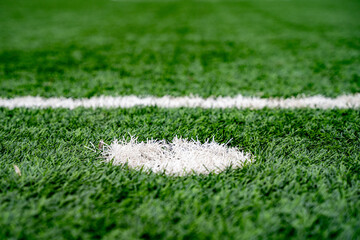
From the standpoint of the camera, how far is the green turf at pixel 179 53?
7.62 ft

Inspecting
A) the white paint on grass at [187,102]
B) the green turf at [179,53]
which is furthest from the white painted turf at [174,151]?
the green turf at [179,53]

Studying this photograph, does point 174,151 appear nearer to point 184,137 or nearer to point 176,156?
point 176,156

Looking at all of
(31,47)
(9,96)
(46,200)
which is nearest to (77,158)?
(46,200)

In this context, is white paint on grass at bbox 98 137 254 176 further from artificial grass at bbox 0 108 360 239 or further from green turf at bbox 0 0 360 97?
green turf at bbox 0 0 360 97

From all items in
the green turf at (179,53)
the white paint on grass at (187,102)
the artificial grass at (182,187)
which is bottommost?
the artificial grass at (182,187)

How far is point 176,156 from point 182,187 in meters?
0.21

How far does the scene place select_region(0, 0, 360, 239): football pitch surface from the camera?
933mm

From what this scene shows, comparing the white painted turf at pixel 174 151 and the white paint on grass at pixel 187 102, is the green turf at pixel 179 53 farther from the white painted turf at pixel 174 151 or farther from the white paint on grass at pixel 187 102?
the white painted turf at pixel 174 151

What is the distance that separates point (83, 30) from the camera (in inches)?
186

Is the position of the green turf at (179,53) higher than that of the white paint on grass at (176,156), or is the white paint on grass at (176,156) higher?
the green turf at (179,53)

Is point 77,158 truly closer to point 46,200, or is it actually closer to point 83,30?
point 46,200

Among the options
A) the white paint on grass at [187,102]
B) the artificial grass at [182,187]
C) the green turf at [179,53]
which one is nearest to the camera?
the artificial grass at [182,187]

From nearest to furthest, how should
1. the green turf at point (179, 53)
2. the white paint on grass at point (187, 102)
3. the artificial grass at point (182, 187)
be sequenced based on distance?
the artificial grass at point (182, 187) < the white paint on grass at point (187, 102) < the green turf at point (179, 53)

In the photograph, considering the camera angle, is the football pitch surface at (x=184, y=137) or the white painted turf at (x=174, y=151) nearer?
the football pitch surface at (x=184, y=137)
